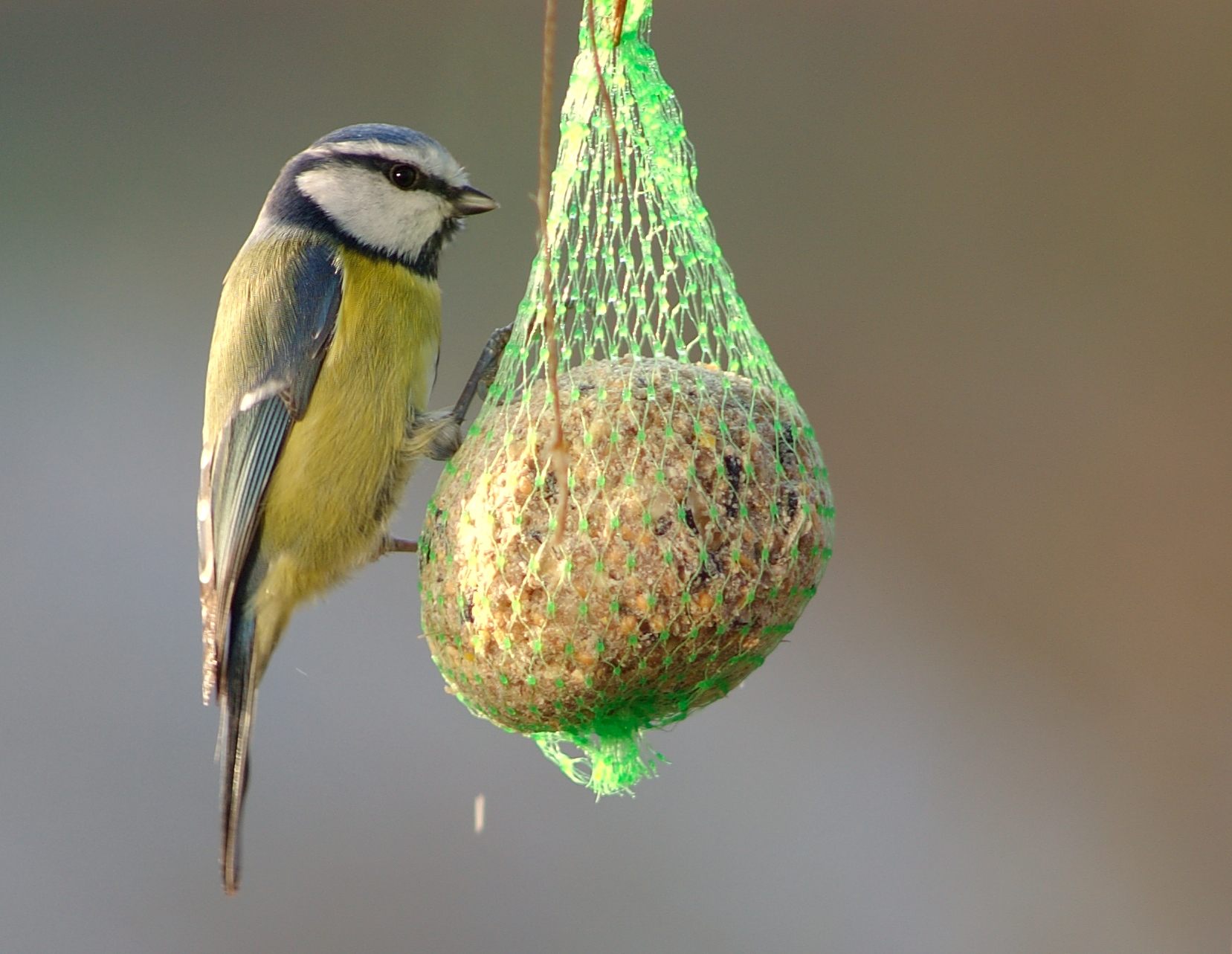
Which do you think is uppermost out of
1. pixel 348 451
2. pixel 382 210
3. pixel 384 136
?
pixel 384 136

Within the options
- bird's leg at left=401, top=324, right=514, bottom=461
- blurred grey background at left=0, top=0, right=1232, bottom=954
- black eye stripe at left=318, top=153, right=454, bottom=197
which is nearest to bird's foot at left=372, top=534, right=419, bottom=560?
bird's leg at left=401, top=324, right=514, bottom=461

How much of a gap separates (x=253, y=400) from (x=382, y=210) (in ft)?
1.13

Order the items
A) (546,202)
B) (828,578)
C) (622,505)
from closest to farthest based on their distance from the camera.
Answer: (546,202) → (622,505) → (828,578)

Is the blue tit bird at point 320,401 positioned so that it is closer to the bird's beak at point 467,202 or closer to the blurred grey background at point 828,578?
the bird's beak at point 467,202

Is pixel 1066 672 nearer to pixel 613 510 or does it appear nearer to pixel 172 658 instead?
pixel 613 510

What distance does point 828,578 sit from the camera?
3047 millimetres

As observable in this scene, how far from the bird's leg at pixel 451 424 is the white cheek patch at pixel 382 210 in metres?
0.23

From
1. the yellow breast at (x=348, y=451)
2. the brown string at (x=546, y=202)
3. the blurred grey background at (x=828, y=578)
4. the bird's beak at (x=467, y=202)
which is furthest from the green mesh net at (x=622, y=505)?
the blurred grey background at (x=828, y=578)

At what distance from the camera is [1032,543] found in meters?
2.92

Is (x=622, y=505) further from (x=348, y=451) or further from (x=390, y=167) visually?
(x=390, y=167)

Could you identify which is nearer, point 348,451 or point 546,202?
point 546,202

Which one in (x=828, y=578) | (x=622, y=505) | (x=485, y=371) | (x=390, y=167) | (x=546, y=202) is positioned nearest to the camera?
(x=546, y=202)

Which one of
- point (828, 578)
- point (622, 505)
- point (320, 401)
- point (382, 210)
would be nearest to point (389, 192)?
point (382, 210)

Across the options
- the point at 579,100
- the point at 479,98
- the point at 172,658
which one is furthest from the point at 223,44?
the point at 579,100
